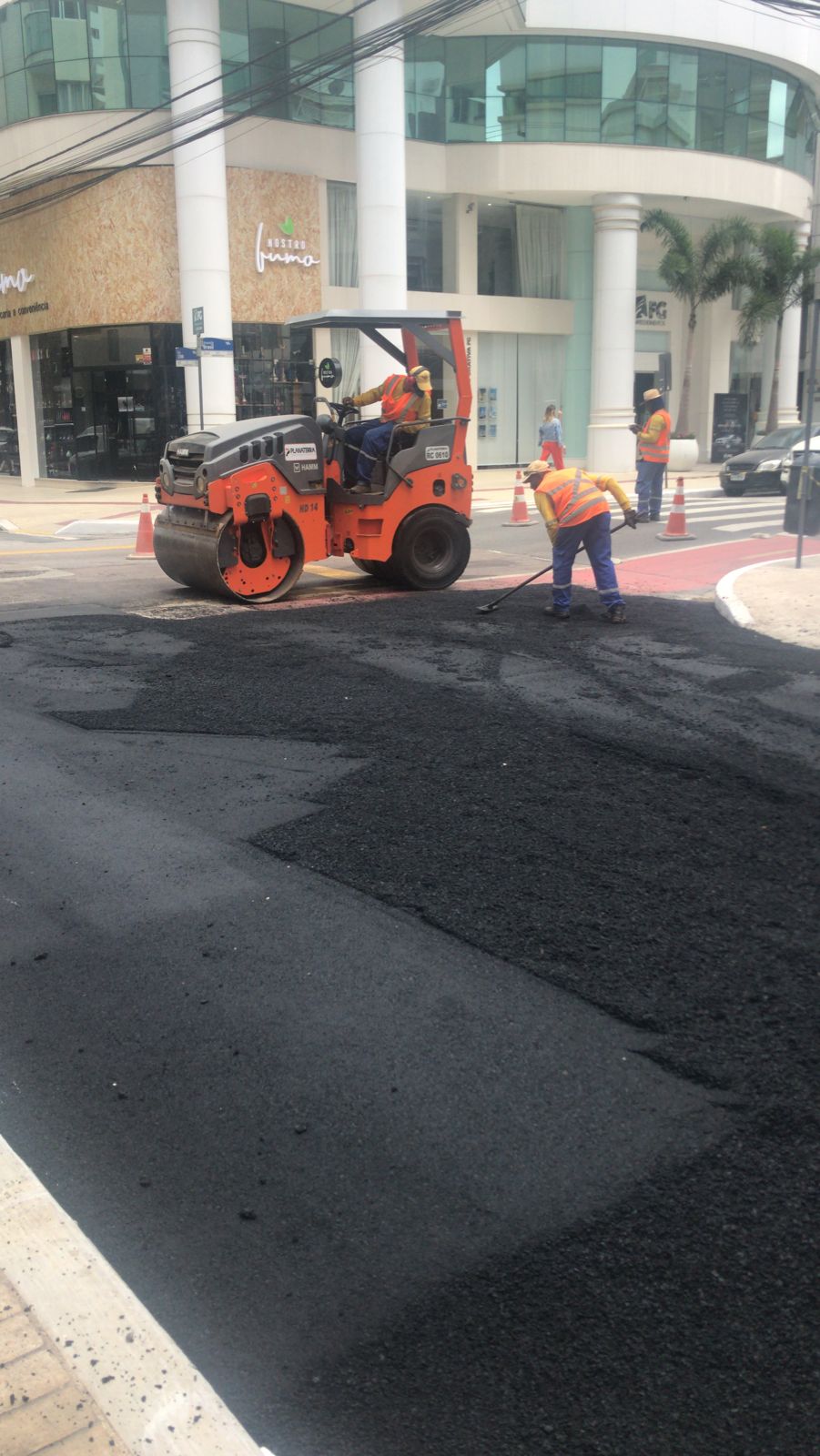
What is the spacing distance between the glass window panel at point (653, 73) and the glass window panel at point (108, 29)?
1316 cm

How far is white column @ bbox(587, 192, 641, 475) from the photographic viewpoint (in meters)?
33.7

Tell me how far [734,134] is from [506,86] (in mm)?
7395

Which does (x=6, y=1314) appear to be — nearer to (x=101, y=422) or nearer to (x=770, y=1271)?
(x=770, y=1271)

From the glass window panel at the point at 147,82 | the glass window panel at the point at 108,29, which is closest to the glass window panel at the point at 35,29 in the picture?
the glass window panel at the point at 108,29

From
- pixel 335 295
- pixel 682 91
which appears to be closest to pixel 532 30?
pixel 682 91

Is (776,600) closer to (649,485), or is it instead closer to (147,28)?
(649,485)

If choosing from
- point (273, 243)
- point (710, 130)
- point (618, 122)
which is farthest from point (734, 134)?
point (273, 243)

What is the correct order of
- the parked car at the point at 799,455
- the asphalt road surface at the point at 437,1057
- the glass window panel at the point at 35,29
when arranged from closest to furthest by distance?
the asphalt road surface at the point at 437,1057 → the parked car at the point at 799,455 → the glass window panel at the point at 35,29

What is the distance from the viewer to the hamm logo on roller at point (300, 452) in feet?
36.4

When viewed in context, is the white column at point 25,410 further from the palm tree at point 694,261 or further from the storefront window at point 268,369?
the palm tree at point 694,261

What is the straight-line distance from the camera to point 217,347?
93.8ft

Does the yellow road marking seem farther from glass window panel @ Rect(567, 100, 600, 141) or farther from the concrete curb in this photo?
glass window panel @ Rect(567, 100, 600, 141)

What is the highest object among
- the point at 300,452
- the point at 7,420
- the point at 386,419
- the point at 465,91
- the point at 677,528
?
the point at 465,91

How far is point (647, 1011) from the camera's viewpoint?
13.4ft
